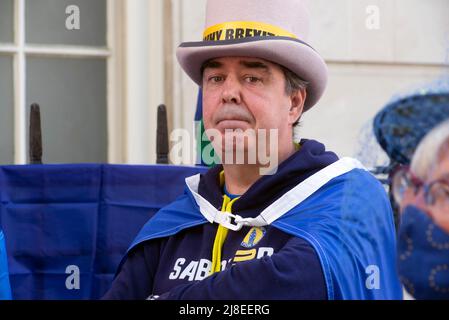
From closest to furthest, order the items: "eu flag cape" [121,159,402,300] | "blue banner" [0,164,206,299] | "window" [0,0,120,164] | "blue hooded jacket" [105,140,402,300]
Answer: "eu flag cape" [121,159,402,300] → "blue hooded jacket" [105,140,402,300] → "blue banner" [0,164,206,299] → "window" [0,0,120,164]

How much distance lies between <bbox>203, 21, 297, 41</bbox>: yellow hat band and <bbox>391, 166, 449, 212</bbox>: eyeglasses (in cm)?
131

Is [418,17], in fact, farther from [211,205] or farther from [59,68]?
[211,205]

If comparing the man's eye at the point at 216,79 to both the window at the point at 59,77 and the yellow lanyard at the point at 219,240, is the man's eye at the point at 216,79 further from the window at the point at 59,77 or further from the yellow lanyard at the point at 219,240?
the window at the point at 59,77

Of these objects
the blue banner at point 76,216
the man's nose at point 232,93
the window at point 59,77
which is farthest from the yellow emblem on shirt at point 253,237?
the window at point 59,77

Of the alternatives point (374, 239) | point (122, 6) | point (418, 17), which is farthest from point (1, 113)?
point (374, 239)

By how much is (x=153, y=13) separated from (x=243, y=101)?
7.90ft

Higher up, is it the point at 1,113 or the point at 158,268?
the point at 1,113

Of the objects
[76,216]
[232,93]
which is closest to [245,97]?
[232,93]

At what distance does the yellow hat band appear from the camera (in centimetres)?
268

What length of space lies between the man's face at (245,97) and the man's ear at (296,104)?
6 centimetres

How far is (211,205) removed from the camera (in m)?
2.76

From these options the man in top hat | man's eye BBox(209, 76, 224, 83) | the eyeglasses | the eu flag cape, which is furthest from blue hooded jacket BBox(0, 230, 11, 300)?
the eyeglasses

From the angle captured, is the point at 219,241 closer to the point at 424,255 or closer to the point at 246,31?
the point at 246,31

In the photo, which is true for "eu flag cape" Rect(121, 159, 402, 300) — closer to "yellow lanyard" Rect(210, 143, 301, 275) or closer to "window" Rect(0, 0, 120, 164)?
"yellow lanyard" Rect(210, 143, 301, 275)
